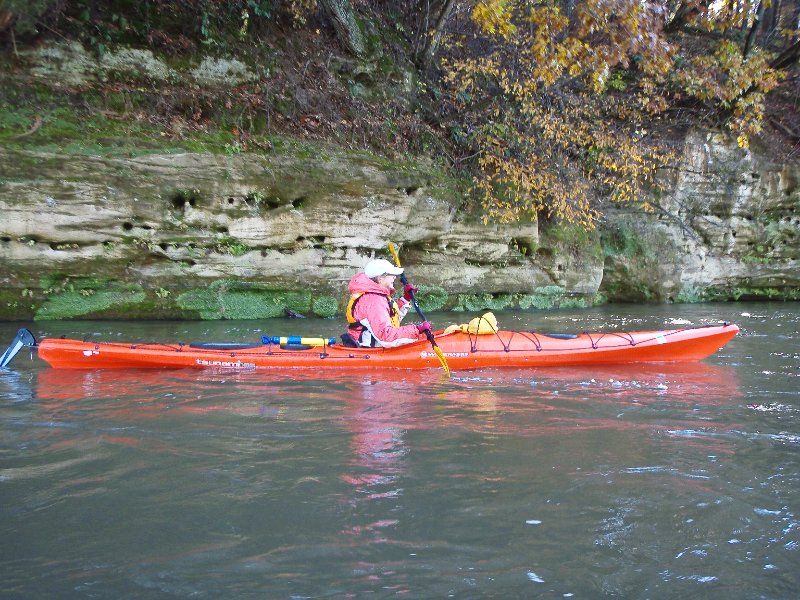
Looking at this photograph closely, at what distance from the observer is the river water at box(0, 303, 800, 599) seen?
2451 mm

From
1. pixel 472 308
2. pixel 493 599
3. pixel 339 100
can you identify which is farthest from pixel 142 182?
pixel 493 599

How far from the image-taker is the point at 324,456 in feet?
12.3

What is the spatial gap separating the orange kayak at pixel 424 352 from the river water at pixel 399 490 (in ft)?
2.51

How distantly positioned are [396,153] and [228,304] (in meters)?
3.83

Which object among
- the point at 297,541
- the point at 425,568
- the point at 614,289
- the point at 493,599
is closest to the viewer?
the point at 493,599

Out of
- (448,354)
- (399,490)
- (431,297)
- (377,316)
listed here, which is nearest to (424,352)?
(448,354)

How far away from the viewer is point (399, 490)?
3230mm

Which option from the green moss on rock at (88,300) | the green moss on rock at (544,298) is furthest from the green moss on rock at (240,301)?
the green moss on rock at (544,298)

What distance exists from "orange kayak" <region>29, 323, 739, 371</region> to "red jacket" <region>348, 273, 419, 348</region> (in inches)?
6.6

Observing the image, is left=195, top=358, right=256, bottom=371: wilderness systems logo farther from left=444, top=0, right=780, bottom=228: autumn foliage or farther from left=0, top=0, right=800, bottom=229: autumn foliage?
left=444, top=0, right=780, bottom=228: autumn foliage

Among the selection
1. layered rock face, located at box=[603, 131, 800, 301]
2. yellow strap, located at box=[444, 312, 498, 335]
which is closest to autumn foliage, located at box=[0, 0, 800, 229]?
layered rock face, located at box=[603, 131, 800, 301]

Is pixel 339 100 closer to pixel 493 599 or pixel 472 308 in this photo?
pixel 472 308

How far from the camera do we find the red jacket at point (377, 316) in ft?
21.2

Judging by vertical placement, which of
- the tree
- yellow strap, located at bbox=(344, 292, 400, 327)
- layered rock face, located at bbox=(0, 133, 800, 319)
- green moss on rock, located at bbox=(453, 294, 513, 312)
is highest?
the tree
